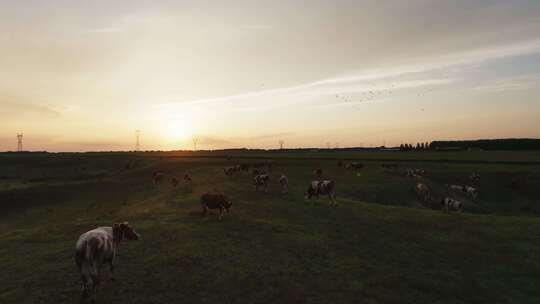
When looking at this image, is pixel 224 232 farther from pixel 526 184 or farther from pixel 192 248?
pixel 526 184

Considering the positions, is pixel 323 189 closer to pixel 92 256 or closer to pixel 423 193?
pixel 423 193

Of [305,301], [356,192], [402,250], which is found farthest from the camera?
[356,192]

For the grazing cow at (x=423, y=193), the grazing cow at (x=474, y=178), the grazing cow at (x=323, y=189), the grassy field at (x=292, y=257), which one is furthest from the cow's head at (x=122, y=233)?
the grazing cow at (x=474, y=178)

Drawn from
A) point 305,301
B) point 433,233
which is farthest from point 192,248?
point 433,233

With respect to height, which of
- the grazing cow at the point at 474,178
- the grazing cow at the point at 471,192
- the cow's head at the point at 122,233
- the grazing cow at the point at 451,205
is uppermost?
the cow's head at the point at 122,233

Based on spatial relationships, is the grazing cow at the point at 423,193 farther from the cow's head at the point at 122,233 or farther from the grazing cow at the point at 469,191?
the cow's head at the point at 122,233

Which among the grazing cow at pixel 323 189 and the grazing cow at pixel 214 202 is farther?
the grazing cow at pixel 323 189

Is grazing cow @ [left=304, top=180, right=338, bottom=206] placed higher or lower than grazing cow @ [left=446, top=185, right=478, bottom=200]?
higher

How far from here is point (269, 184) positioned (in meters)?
45.6

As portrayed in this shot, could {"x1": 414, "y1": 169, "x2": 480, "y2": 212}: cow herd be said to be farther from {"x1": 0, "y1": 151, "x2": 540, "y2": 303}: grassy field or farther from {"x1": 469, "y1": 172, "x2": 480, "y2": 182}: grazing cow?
{"x1": 0, "y1": 151, "x2": 540, "y2": 303}: grassy field

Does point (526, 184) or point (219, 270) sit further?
point (526, 184)

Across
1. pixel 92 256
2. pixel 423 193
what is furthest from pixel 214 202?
pixel 423 193

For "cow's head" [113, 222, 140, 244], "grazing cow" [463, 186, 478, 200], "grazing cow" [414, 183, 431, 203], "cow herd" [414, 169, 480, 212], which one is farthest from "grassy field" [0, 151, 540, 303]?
"grazing cow" [463, 186, 478, 200]

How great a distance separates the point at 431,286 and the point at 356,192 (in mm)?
27203
